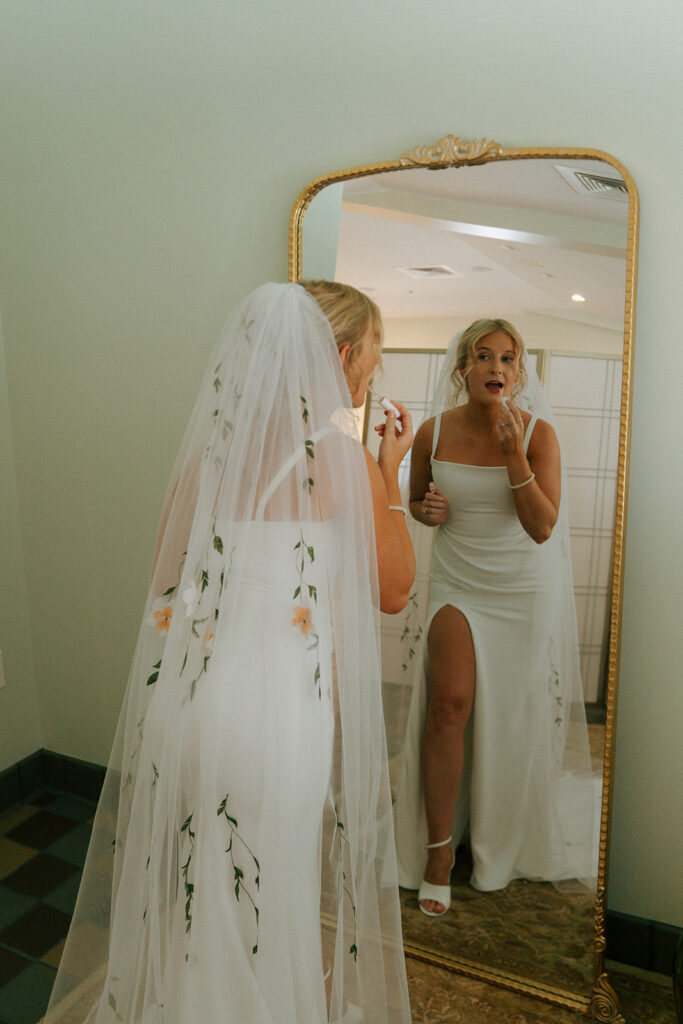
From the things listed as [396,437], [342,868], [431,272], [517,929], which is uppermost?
[431,272]

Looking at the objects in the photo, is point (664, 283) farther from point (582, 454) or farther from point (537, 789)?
point (537, 789)

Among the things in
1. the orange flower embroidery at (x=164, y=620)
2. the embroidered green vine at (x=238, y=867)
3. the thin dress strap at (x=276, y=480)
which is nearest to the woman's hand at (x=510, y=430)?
the thin dress strap at (x=276, y=480)

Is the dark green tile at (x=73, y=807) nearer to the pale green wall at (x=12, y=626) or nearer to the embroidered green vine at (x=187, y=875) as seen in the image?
the pale green wall at (x=12, y=626)

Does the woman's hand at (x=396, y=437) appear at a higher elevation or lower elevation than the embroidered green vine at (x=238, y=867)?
higher

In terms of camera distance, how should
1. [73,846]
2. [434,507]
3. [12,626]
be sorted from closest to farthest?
1. [434,507]
2. [73,846]
3. [12,626]

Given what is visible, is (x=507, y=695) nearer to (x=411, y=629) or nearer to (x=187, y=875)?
(x=411, y=629)

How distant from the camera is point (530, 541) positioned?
5.45 feet

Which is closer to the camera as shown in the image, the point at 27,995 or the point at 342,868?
the point at 342,868

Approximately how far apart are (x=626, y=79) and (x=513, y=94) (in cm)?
23

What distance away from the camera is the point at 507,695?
A: 173cm

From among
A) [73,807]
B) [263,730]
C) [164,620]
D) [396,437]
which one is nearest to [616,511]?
[396,437]

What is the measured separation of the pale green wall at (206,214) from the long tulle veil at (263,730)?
67 cm

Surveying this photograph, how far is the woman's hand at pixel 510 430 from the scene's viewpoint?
1639mm

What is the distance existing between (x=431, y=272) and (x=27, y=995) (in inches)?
78.0
